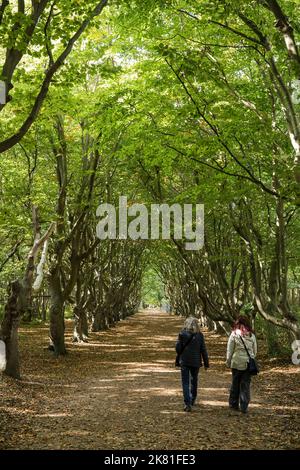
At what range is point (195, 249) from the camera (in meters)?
22.4

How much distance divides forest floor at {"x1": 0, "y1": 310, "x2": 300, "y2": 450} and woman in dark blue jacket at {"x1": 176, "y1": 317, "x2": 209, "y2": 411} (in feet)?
1.17

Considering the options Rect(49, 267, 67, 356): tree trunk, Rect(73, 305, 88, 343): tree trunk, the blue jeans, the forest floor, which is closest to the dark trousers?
the forest floor

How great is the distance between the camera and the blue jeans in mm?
9438

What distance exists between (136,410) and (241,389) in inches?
88.4

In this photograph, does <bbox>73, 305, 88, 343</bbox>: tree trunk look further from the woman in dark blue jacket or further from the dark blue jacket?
the dark blue jacket

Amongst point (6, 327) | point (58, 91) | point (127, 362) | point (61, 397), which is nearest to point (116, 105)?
point (58, 91)

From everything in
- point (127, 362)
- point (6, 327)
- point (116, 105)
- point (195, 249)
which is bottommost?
point (127, 362)

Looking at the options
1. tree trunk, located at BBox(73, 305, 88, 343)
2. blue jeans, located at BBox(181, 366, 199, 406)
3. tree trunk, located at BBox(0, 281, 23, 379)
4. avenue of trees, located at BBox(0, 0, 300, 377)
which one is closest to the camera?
avenue of trees, located at BBox(0, 0, 300, 377)

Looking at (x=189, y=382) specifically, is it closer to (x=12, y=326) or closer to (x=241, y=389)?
(x=241, y=389)

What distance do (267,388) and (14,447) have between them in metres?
7.71

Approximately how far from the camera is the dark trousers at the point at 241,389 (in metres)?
9.17

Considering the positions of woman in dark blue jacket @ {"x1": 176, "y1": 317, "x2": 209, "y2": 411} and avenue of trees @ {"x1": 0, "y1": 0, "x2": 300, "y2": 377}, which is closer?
avenue of trees @ {"x1": 0, "y1": 0, "x2": 300, "y2": 377}

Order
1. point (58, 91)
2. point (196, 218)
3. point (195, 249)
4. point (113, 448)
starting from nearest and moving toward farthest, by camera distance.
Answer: point (113, 448)
point (58, 91)
point (196, 218)
point (195, 249)

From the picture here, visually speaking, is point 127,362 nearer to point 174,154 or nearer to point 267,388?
point 267,388
